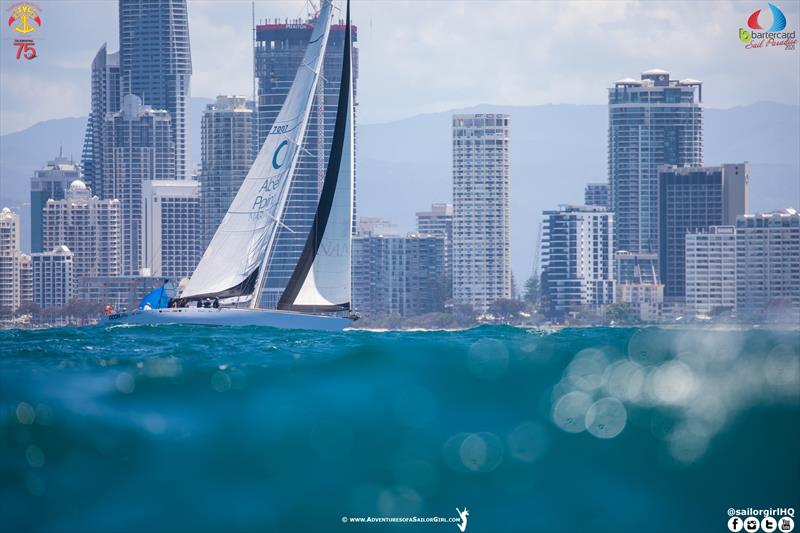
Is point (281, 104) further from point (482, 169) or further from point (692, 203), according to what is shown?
point (692, 203)

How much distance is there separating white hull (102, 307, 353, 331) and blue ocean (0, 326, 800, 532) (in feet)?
51.8

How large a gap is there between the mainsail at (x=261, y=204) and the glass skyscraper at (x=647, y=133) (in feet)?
422

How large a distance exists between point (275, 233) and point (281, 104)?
123 meters

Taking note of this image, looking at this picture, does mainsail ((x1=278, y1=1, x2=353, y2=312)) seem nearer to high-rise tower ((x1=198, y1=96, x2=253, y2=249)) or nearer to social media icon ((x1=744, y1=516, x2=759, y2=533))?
social media icon ((x1=744, y1=516, x2=759, y2=533))

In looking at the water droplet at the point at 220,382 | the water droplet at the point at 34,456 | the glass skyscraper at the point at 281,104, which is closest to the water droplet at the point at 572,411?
the water droplet at the point at 220,382

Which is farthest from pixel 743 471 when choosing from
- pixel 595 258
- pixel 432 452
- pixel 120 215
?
pixel 120 215

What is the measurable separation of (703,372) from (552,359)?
96.9 inches

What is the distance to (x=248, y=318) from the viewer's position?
128 feet

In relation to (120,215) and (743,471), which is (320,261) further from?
(120,215)

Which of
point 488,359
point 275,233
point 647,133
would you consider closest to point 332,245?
point 275,233

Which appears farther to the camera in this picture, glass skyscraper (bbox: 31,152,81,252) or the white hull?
glass skyscraper (bbox: 31,152,81,252)

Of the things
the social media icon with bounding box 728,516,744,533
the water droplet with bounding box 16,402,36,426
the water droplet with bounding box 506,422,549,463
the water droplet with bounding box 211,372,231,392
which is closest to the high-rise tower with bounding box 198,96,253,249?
the water droplet with bounding box 211,372,231,392

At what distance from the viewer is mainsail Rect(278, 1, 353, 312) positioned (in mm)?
38844

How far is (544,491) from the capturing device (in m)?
16.7
